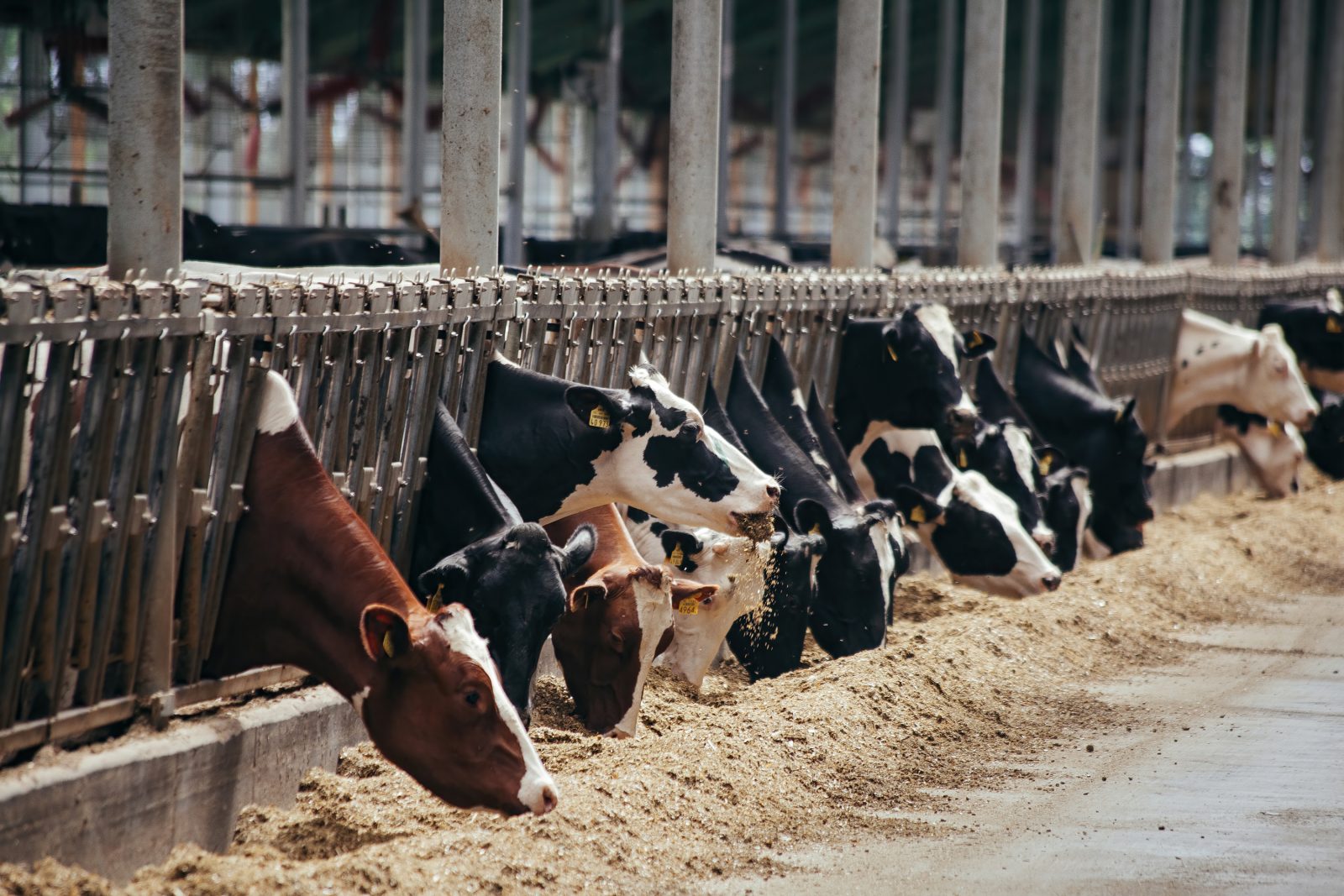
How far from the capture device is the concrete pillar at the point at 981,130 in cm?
1418

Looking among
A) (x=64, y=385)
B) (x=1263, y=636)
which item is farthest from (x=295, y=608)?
(x=1263, y=636)

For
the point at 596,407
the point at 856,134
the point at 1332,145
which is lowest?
the point at 596,407

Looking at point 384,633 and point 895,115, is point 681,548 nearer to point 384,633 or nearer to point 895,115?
point 384,633

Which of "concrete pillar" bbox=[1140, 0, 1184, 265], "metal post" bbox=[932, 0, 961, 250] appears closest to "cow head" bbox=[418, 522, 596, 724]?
"concrete pillar" bbox=[1140, 0, 1184, 265]

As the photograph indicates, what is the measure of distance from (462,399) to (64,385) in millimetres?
2233

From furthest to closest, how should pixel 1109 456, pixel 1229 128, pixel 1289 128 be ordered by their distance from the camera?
pixel 1289 128 < pixel 1229 128 < pixel 1109 456

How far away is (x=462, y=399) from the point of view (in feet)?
23.2

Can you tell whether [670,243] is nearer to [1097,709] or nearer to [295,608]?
[1097,709]

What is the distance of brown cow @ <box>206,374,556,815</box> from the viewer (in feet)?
17.1

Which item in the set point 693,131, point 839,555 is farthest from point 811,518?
point 693,131

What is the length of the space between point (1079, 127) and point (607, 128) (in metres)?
4.60

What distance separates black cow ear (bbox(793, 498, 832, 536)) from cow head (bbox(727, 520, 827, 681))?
0.11 metres

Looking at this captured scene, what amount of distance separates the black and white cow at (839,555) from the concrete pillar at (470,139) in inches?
71.4

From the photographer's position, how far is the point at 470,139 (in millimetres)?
7711
